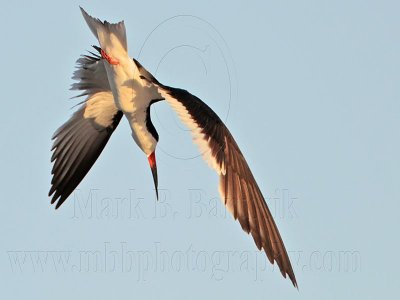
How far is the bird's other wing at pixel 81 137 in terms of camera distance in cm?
2102

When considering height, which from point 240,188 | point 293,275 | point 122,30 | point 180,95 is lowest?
point 293,275

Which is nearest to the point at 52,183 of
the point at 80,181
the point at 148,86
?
the point at 80,181

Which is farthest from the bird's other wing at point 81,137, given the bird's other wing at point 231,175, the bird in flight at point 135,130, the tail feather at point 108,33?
the bird's other wing at point 231,175

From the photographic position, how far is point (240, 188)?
17703 millimetres

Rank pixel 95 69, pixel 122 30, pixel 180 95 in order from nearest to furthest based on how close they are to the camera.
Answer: pixel 180 95 → pixel 122 30 → pixel 95 69

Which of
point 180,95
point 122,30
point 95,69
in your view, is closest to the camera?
point 180,95

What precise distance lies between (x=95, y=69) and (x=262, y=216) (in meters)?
5.05

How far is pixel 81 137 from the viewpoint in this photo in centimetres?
2145

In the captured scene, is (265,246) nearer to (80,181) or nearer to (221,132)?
(221,132)

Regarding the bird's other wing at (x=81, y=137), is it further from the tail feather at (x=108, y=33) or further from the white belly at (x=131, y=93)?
the tail feather at (x=108, y=33)

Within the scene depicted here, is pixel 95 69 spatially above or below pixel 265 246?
above

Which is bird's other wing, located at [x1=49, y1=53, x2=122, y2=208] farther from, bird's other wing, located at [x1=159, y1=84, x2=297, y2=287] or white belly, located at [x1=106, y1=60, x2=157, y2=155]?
bird's other wing, located at [x1=159, y1=84, x2=297, y2=287]

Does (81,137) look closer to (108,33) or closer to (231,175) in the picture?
(108,33)

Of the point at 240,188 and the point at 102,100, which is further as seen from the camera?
the point at 102,100
